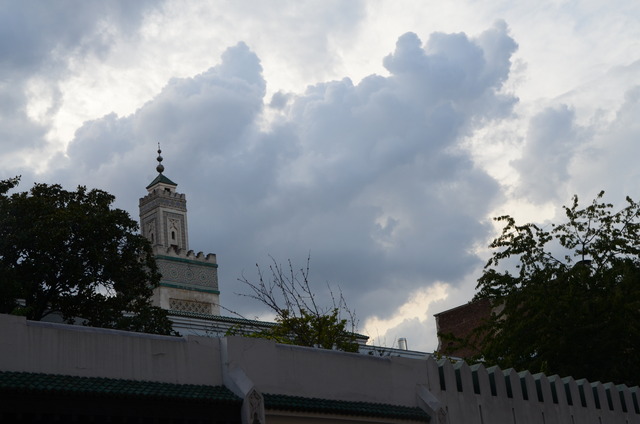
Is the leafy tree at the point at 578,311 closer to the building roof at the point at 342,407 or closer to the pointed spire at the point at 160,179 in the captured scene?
the building roof at the point at 342,407

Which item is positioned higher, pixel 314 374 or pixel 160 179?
pixel 160 179

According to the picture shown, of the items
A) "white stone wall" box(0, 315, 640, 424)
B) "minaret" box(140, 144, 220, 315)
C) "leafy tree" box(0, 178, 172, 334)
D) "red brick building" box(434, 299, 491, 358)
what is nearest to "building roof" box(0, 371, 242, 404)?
"white stone wall" box(0, 315, 640, 424)

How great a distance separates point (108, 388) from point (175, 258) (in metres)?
58.9


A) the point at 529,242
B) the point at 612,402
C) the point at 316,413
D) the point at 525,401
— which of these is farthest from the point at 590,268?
the point at 316,413

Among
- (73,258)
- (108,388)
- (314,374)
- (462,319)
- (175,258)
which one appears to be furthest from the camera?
(175,258)

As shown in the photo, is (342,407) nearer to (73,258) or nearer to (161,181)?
(73,258)

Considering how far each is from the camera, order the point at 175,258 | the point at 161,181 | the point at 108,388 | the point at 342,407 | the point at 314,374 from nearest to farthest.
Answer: the point at 108,388 < the point at 342,407 < the point at 314,374 < the point at 175,258 < the point at 161,181

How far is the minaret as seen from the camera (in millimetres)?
75000

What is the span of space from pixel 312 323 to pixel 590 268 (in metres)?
9.64

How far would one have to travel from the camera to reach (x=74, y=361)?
1798 cm

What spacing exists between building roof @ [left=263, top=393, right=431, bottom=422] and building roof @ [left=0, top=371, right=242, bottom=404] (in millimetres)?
1220

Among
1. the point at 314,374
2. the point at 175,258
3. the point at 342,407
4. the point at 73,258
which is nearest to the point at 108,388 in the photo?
the point at 314,374

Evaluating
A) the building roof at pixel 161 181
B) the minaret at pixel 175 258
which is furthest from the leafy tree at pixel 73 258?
the building roof at pixel 161 181

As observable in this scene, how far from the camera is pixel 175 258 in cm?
7625
